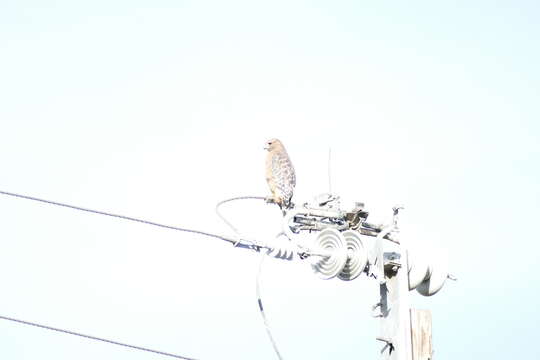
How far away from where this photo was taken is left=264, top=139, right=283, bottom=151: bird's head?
16.0 m

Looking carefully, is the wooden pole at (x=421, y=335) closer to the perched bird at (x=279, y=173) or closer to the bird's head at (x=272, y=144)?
the perched bird at (x=279, y=173)

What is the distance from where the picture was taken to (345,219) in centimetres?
750

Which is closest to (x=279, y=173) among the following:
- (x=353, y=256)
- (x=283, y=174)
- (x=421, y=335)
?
(x=283, y=174)

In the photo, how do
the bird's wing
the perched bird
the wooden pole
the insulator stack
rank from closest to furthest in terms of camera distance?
the wooden pole, the insulator stack, the perched bird, the bird's wing

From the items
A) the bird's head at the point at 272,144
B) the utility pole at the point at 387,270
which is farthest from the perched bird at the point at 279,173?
the utility pole at the point at 387,270

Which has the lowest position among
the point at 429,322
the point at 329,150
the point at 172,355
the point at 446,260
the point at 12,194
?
the point at 172,355

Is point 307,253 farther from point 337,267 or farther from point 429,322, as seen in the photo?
point 429,322

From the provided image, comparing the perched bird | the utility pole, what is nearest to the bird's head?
the perched bird

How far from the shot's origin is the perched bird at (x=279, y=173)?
487 inches

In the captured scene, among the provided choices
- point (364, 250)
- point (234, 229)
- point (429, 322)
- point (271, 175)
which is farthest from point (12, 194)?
point (271, 175)

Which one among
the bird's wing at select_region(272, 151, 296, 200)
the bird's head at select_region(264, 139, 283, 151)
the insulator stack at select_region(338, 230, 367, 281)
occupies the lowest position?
the insulator stack at select_region(338, 230, 367, 281)

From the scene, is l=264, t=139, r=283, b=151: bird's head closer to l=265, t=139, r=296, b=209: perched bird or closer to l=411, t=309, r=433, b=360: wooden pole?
l=265, t=139, r=296, b=209: perched bird

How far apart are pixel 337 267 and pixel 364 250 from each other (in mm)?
275

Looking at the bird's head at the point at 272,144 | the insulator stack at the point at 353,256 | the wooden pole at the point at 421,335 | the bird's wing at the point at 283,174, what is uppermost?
the bird's head at the point at 272,144
